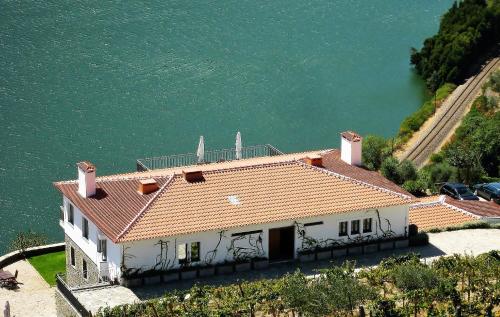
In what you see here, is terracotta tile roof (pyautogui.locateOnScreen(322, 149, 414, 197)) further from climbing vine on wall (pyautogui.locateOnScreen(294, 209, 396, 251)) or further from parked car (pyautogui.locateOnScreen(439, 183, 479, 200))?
parked car (pyautogui.locateOnScreen(439, 183, 479, 200))

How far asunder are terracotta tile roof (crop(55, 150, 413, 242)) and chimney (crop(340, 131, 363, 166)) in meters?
1.77

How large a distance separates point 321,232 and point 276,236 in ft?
6.81

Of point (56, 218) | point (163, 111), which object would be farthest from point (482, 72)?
point (56, 218)

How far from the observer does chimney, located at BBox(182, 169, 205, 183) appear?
5584 cm

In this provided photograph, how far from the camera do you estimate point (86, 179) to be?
55250 millimetres

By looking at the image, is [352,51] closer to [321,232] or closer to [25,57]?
[25,57]

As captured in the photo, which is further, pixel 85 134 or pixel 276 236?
pixel 85 134

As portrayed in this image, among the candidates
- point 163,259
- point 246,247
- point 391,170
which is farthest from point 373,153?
point 163,259

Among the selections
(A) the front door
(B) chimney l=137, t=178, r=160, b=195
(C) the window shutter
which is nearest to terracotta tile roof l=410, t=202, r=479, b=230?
(A) the front door

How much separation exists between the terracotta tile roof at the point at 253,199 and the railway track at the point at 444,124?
3203 centimetres

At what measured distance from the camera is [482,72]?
358 feet

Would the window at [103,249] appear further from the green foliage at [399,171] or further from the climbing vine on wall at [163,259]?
the green foliage at [399,171]

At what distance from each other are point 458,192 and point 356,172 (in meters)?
13.0

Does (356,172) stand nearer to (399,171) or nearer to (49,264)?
(49,264)
